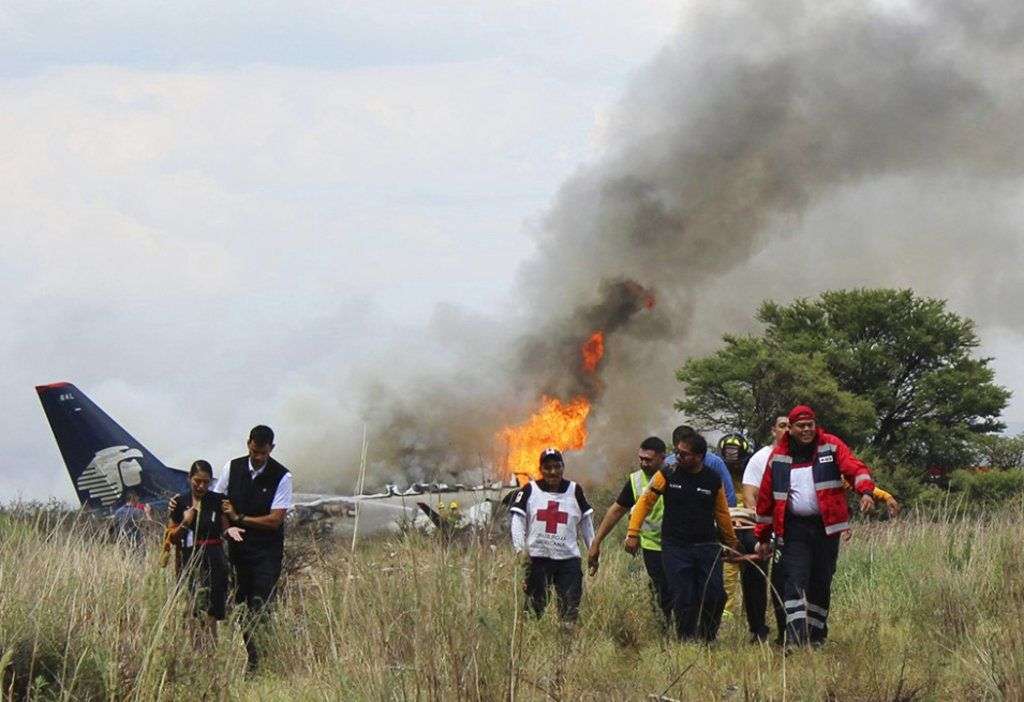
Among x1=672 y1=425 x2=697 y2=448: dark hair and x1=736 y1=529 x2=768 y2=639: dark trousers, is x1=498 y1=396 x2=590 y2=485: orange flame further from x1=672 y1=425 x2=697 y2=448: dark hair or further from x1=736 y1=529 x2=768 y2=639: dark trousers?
x1=672 y1=425 x2=697 y2=448: dark hair

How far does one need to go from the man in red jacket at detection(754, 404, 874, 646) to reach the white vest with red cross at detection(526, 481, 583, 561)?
159 cm

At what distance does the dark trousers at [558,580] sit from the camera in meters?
10.6

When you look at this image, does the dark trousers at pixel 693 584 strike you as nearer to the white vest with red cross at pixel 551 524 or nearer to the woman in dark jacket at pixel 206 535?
the white vest with red cross at pixel 551 524

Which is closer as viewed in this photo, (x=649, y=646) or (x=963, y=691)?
(x=963, y=691)

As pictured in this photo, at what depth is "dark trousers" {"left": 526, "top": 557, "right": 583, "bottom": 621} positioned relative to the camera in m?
10.6

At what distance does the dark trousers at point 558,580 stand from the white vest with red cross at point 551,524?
6 cm

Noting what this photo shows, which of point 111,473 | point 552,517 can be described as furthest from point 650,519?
point 111,473

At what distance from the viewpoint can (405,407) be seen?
51469mm

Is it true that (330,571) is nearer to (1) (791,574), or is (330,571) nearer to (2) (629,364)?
(1) (791,574)

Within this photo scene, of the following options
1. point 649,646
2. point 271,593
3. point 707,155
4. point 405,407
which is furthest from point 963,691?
point 405,407

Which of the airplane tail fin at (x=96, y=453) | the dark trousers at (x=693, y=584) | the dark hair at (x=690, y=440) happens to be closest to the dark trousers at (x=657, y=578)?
the dark trousers at (x=693, y=584)

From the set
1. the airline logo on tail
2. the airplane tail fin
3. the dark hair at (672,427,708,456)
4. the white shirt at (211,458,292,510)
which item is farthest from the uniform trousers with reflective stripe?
the airline logo on tail

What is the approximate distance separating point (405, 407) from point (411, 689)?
46.0 m

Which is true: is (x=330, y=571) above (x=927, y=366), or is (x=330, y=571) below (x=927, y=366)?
below
